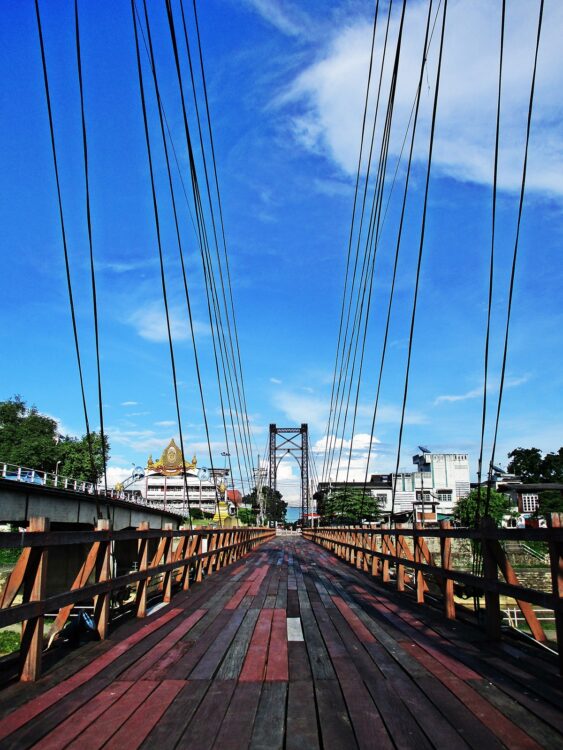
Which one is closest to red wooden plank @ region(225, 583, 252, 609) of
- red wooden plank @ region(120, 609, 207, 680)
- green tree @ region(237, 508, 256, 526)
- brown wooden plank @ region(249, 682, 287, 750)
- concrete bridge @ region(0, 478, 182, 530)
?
red wooden plank @ region(120, 609, 207, 680)

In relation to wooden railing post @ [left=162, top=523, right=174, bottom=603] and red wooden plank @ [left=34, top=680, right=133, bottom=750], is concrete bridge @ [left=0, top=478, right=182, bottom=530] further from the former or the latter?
red wooden plank @ [left=34, top=680, right=133, bottom=750]

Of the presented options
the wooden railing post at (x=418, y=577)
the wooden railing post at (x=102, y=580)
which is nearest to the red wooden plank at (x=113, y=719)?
the wooden railing post at (x=102, y=580)

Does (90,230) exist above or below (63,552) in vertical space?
above

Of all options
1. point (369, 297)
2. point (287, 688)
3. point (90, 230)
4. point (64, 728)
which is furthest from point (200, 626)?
point (369, 297)

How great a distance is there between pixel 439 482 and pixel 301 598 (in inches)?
3371

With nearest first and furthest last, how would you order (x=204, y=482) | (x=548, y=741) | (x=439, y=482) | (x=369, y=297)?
(x=548, y=741), (x=369, y=297), (x=439, y=482), (x=204, y=482)

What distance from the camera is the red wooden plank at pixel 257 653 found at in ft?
12.2

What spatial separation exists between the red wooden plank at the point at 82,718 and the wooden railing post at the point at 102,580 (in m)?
1.35

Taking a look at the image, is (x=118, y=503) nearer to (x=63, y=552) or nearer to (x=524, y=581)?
(x=63, y=552)

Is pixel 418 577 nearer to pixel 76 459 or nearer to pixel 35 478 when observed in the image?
pixel 35 478

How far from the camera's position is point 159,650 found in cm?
441

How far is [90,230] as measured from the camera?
684 centimetres

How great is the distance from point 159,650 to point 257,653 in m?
0.76

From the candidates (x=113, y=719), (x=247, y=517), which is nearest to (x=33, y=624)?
(x=113, y=719)
